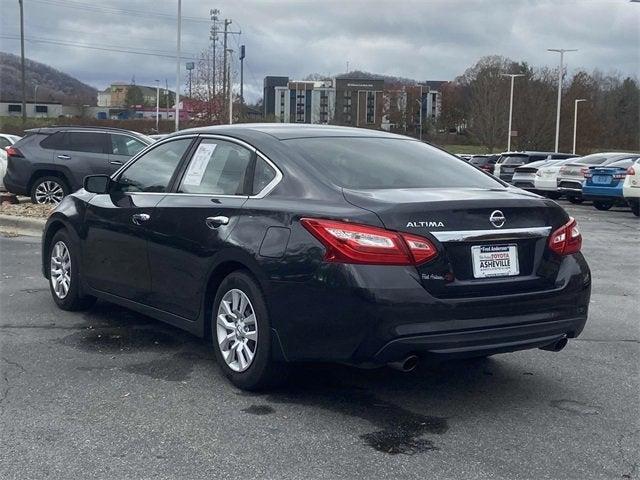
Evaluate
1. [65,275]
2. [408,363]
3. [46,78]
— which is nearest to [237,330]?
[408,363]

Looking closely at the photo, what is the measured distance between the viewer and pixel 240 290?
4992 mm

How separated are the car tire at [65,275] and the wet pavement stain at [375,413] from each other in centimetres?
252

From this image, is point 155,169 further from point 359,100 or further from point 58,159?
point 359,100

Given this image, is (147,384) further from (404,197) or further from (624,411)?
(624,411)

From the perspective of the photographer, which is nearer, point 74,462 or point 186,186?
point 74,462

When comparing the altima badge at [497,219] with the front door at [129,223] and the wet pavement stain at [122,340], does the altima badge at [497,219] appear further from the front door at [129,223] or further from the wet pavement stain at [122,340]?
the wet pavement stain at [122,340]

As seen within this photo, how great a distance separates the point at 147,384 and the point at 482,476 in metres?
2.20

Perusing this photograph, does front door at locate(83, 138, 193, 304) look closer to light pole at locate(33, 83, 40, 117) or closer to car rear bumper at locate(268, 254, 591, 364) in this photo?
car rear bumper at locate(268, 254, 591, 364)

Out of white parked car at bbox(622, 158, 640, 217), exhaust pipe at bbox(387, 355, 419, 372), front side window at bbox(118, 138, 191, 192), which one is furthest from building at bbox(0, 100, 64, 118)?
exhaust pipe at bbox(387, 355, 419, 372)

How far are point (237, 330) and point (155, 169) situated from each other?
1698mm

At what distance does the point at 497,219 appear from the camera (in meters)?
4.64

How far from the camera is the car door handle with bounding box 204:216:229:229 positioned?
16.9 feet

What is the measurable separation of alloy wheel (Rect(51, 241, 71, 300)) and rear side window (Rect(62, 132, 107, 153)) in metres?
8.26

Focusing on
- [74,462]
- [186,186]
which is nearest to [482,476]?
[74,462]
